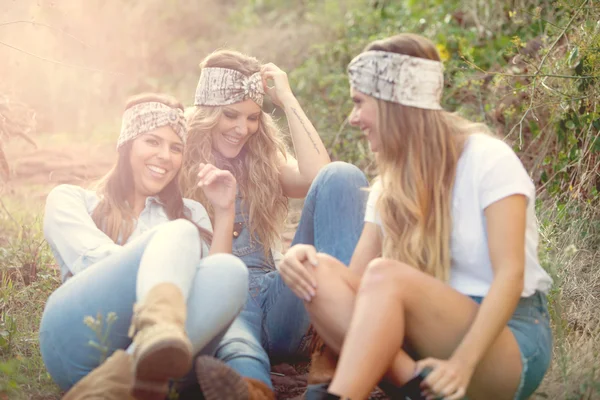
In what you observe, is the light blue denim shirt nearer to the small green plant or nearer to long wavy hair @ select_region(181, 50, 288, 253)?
the small green plant

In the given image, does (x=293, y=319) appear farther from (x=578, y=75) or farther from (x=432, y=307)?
(x=578, y=75)

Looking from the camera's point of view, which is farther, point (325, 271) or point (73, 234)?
point (73, 234)

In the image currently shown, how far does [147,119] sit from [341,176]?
88 centimetres

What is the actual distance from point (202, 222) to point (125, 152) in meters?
0.46

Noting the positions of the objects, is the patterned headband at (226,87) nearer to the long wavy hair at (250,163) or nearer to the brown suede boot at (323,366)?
the long wavy hair at (250,163)

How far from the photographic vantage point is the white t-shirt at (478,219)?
256 cm

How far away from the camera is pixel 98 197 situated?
3312mm

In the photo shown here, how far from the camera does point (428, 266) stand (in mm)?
2641

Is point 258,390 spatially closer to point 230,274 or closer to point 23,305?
point 230,274

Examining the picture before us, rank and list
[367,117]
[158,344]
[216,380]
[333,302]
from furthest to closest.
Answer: [367,117]
[333,302]
[216,380]
[158,344]

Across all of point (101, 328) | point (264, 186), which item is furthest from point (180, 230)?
point (264, 186)

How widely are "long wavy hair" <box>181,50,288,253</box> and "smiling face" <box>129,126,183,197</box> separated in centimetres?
29

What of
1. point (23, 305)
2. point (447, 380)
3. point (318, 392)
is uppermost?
point (447, 380)

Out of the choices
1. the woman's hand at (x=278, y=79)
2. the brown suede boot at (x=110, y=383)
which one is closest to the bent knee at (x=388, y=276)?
the brown suede boot at (x=110, y=383)
